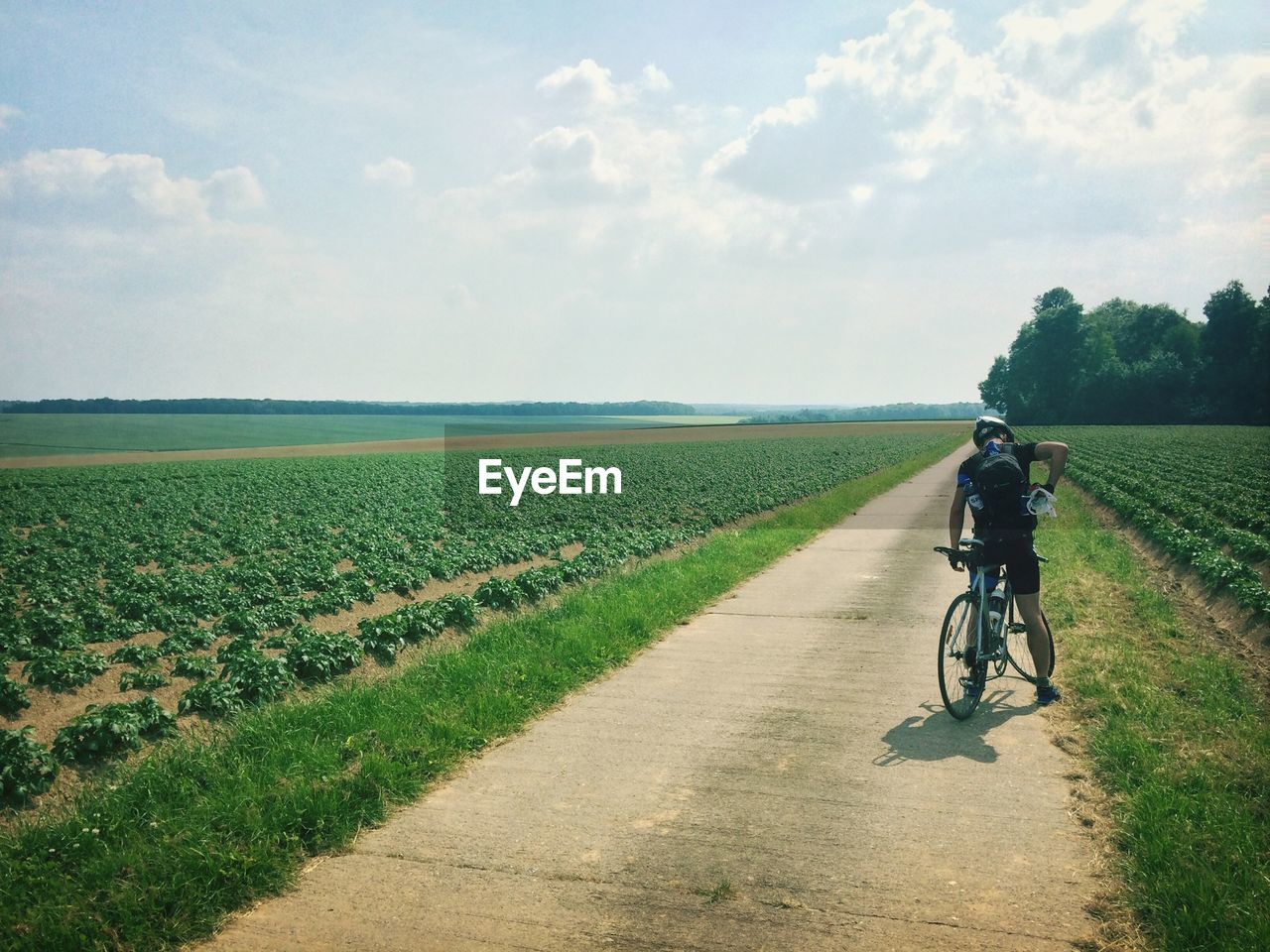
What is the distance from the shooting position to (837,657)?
8.87 m

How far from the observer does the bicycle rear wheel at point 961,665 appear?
6891 millimetres

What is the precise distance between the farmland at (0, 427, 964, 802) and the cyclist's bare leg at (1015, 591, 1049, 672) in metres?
6.88

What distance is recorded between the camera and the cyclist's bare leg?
7.14 m

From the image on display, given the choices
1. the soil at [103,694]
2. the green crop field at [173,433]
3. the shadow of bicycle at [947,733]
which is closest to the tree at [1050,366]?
the green crop field at [173,433]

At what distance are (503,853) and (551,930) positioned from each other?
80 cm

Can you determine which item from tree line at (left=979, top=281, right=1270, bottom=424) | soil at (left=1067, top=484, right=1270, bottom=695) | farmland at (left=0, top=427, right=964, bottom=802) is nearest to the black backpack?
soil at (left=1067, top=484, right=1270, bottom=695)

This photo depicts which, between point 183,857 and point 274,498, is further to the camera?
point 274,498

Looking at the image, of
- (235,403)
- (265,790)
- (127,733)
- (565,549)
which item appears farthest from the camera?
(235,403)

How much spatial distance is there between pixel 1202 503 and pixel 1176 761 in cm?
1998

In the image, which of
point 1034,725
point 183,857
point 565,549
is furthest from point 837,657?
point 565,549

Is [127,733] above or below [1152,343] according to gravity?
below

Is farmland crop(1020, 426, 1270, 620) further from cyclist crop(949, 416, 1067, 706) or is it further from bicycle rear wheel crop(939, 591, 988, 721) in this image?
bicycle rear wheel crop(939, 591, 988, 721)

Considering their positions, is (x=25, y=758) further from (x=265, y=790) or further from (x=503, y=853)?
(x=503, y=853)

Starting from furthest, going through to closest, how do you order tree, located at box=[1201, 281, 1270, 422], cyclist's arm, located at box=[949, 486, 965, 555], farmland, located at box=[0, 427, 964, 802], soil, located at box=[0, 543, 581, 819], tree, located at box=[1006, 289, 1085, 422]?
tree, located at box=[1006, 289, 1085, 422] < tree, located at box=[1201, 281, 1270, 422] < farmland, located at box=[0, 427, 964, 802] < soil, located at box=[0, 543, 581, 819] < cyclist's arm, located at box=[949, 486, 965, 555]
